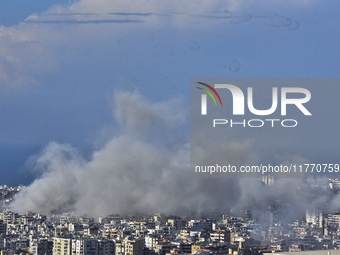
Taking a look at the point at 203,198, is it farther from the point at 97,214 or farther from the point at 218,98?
the point at 218,98

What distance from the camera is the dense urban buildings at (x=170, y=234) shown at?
6996 mm

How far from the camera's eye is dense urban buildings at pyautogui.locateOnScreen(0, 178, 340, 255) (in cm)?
700

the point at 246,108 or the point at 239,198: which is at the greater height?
the point at 246,108

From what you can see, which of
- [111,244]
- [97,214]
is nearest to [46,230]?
[111,244]

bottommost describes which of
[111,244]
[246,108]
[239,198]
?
[111,244]

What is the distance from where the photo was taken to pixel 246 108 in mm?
8062

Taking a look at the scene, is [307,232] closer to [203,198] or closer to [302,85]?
[302,85]

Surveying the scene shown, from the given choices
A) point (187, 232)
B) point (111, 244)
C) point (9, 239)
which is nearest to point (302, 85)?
point (187, 232)

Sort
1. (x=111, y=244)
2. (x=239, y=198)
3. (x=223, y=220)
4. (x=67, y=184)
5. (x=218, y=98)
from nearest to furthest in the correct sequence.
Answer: (x=111, y=244) < (x=218, y=98) < (x=223, y=220) < (x=239, y=198) < (x=67, y=184)

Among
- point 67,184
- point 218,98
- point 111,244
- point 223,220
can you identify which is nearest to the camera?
point 111,244

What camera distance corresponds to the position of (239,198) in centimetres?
991

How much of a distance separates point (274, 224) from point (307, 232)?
0.54 meters

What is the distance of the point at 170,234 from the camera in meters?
8.05

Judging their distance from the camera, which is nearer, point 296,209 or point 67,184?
point 296,209
